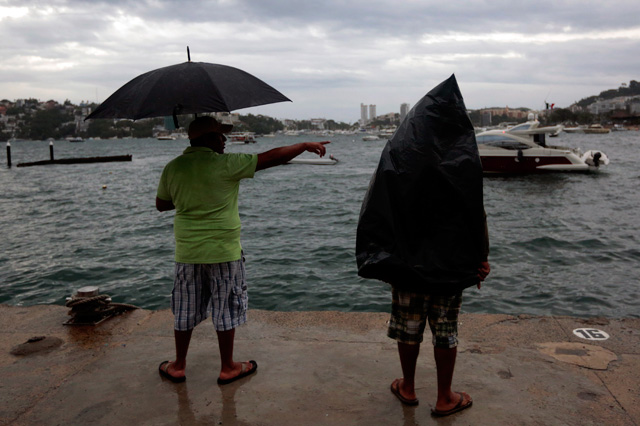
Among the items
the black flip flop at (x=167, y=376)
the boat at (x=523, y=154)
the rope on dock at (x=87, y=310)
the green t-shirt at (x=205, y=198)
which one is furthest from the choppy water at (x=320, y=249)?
the green t-shirt at (x=205, y=198)

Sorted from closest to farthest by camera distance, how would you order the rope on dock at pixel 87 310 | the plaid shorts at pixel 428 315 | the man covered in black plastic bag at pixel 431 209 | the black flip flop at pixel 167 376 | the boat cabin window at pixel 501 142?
the man covered in black plastic bag at pixel 431 209
the plaid shorts at pixel 428 315
the black flip flop at pixel 167 376
the rope on dock at pixel 87 310
the boat cabin window at pixel 501 142

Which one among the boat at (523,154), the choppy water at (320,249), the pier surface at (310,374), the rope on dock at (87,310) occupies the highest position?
the boat at (523,154)

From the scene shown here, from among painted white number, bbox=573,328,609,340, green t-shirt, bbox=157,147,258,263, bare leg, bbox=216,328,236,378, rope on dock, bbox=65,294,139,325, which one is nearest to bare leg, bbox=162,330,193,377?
bare leg, bbox=216,328,236,378

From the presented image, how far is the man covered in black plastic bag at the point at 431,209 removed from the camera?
2672mm

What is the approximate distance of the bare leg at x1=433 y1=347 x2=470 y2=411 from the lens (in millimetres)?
2885

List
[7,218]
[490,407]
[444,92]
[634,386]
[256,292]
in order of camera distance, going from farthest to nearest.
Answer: [7,218] < [256,292] < [634,386] < [490,407] < [444,92]

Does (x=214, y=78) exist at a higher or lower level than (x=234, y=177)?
higher

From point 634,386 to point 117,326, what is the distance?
386 cm

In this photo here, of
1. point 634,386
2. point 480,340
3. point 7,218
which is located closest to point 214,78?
point 480,340

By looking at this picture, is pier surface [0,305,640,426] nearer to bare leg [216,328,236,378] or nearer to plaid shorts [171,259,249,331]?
bare leg [216,328,236,378]

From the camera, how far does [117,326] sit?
446cm

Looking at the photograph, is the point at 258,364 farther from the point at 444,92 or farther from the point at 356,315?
the point at 444,92

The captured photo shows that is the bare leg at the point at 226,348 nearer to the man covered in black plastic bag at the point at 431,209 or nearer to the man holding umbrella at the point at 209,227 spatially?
the man holding umbrella at the point at 209,227

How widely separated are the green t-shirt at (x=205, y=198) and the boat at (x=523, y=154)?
22048 mm
